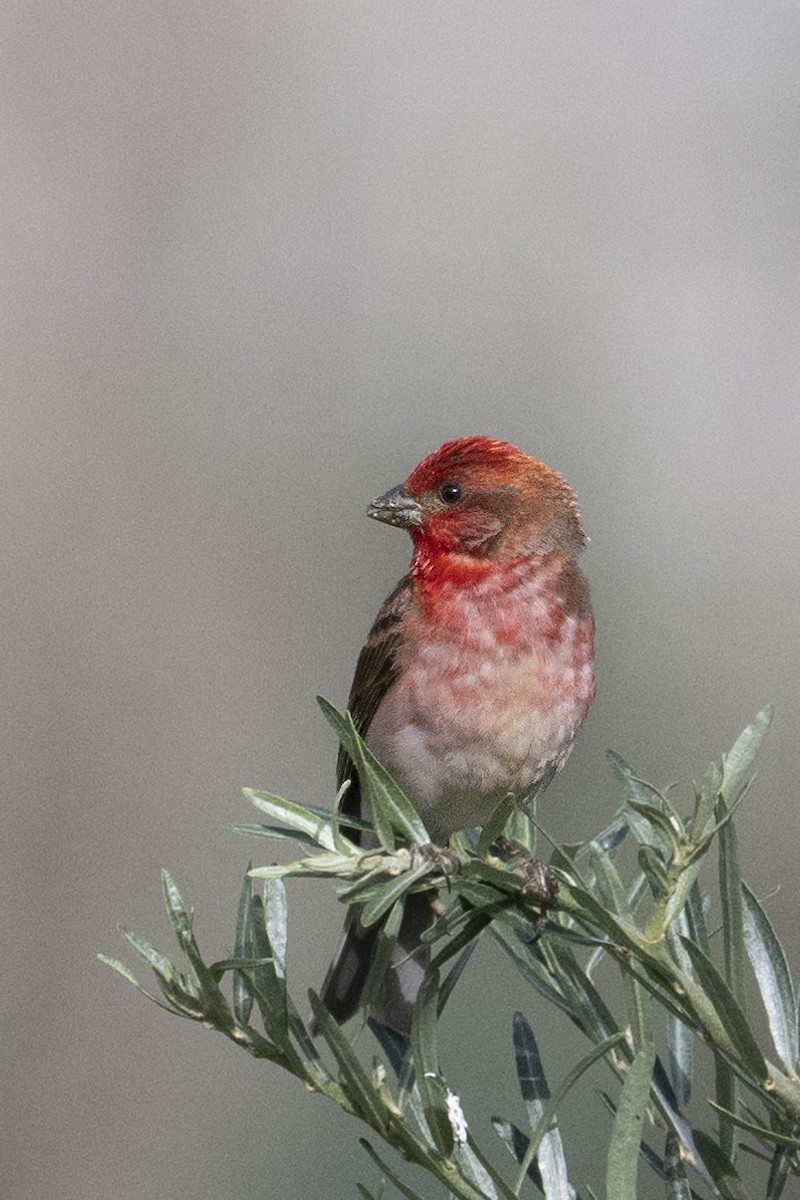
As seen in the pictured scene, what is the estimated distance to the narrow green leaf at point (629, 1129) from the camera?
3.97 feet

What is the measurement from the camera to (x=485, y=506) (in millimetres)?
3566

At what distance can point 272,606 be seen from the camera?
5.50 m

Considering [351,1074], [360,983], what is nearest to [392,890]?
[351,1074]

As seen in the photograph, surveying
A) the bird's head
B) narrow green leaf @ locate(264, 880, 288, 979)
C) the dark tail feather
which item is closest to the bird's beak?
the bird's head

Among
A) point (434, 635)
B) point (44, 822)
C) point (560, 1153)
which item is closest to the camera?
point (560, 1153)

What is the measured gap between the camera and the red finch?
331 centimetres

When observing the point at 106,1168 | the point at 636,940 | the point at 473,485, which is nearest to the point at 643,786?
the point at 636,940

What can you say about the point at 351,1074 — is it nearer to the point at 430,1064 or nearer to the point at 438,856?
the point at 430,1064

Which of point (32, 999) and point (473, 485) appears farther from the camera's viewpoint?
point (32, 999)

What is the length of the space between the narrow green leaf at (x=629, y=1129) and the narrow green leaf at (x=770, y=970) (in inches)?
9.4

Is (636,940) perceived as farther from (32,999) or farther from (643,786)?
(32,999)

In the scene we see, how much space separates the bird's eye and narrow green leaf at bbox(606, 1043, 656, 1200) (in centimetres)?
239

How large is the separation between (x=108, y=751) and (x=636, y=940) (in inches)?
169

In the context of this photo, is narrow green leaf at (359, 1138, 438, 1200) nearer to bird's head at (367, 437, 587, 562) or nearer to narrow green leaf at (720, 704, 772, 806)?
narrow green leaf at (720, 704, 772, 806)
